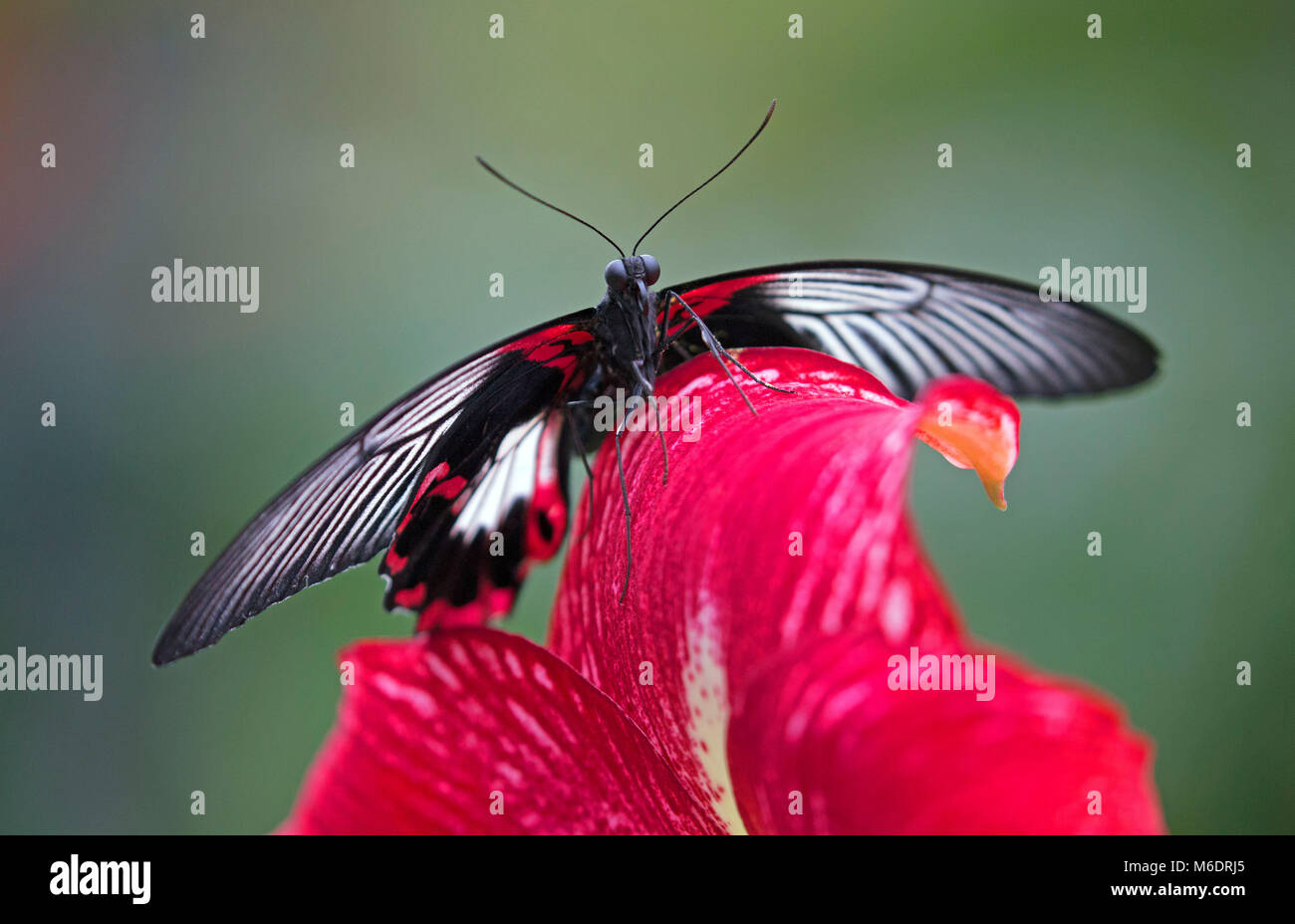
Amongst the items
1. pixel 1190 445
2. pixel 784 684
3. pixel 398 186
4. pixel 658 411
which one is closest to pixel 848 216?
pixel 1190 445

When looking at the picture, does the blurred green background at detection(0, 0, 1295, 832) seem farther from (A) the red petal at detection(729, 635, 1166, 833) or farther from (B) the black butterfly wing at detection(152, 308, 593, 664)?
(A) the red petal at detection(729, 635, 1166, 833)

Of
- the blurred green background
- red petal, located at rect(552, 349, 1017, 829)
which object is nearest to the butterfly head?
red petal, located at rect(552, 349, 1017, 829)

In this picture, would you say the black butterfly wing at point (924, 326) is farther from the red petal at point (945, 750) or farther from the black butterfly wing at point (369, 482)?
the red petal at point (945, 750)

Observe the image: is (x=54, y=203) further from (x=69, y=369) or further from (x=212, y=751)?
(x=212, y=751)

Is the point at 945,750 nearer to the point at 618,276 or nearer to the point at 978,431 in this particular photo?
the point at 978,431

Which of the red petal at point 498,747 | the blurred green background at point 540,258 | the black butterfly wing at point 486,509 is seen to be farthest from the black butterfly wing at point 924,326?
the blurred green background at point 540,258
